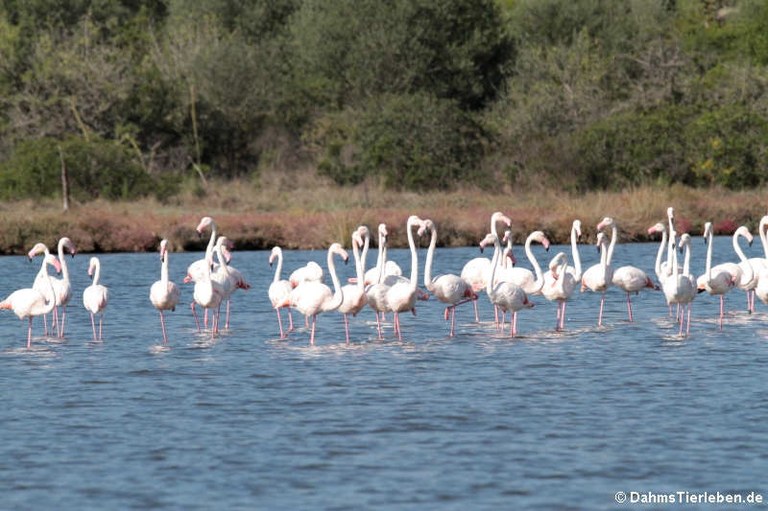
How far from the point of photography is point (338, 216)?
98.6 ft

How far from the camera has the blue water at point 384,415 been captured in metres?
8.98

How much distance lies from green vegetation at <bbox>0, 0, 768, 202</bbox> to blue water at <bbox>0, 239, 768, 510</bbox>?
2102 centimetres

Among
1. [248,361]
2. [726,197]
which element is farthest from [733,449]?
[726,197]

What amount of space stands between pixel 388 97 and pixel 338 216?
634 inches

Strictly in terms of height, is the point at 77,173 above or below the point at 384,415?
above

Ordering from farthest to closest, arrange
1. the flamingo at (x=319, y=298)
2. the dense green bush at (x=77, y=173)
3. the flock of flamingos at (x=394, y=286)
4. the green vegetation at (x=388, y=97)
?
the green vegetation at (x=388, y=97) < the dense green bush at (x=77, y=173) < the flock of flamingos at (x=394, y=286) < the flamingo at (x=319, y=298)

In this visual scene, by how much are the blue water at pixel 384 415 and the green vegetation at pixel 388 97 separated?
2102 cm

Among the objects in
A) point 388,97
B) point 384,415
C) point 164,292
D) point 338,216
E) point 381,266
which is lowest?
point 384,415

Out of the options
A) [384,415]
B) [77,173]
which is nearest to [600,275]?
[384,415]

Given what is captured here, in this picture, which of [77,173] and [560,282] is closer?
[560,282]

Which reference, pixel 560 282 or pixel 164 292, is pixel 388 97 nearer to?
pixel 560 282

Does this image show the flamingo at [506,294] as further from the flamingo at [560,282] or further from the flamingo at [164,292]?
the flamingo at [164,292]

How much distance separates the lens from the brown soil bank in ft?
98.1

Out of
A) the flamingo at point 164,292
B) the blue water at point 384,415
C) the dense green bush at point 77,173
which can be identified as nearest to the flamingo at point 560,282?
the blue water at point 384,415
